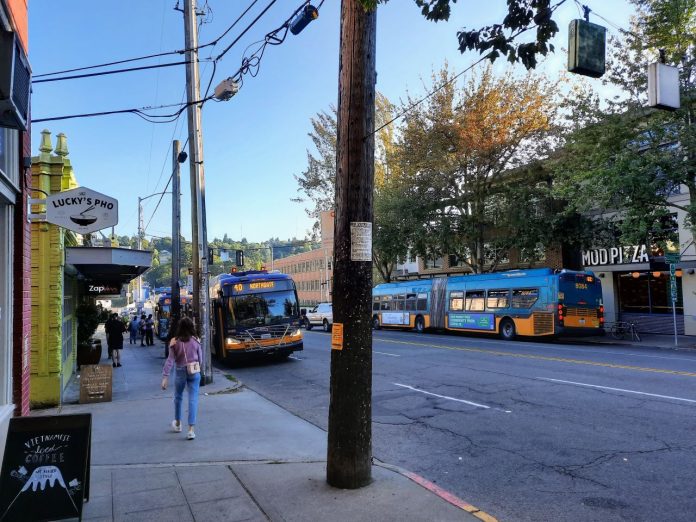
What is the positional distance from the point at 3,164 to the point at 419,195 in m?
25.9

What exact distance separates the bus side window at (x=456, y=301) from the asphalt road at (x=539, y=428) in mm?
12099

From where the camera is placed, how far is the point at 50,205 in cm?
670

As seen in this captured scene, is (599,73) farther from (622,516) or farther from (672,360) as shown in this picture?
(672,360)

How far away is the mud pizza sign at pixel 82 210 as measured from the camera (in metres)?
6.72

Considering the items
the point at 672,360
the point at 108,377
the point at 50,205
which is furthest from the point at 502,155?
the point at 50,205

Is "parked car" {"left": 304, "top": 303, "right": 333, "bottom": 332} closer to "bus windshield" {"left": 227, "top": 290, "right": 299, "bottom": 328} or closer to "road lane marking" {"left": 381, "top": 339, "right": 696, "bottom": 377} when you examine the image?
"road lane marking" {"left": 381, "top": 339, "right": 696, "bottom": 377}

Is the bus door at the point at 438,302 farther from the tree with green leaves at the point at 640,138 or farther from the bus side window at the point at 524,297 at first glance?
the tree with green leaves at the point at 640,138

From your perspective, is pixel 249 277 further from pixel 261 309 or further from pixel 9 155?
pixel 9 155

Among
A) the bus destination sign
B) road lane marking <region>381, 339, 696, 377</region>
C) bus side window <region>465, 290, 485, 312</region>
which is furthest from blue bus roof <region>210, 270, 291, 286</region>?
bus side window <region>465, 290, 485, 312</region>

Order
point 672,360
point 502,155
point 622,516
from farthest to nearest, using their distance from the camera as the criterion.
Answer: point 502,155, point 672,360, point 622,516

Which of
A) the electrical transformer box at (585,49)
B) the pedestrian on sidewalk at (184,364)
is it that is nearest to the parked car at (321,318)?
the pedestrian on sidewalk at (184,364)

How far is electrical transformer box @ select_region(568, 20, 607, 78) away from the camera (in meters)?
5.69

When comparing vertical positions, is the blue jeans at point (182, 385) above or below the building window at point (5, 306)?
below

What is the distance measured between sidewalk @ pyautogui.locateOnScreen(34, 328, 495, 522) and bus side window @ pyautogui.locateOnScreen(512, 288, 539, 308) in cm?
1652
